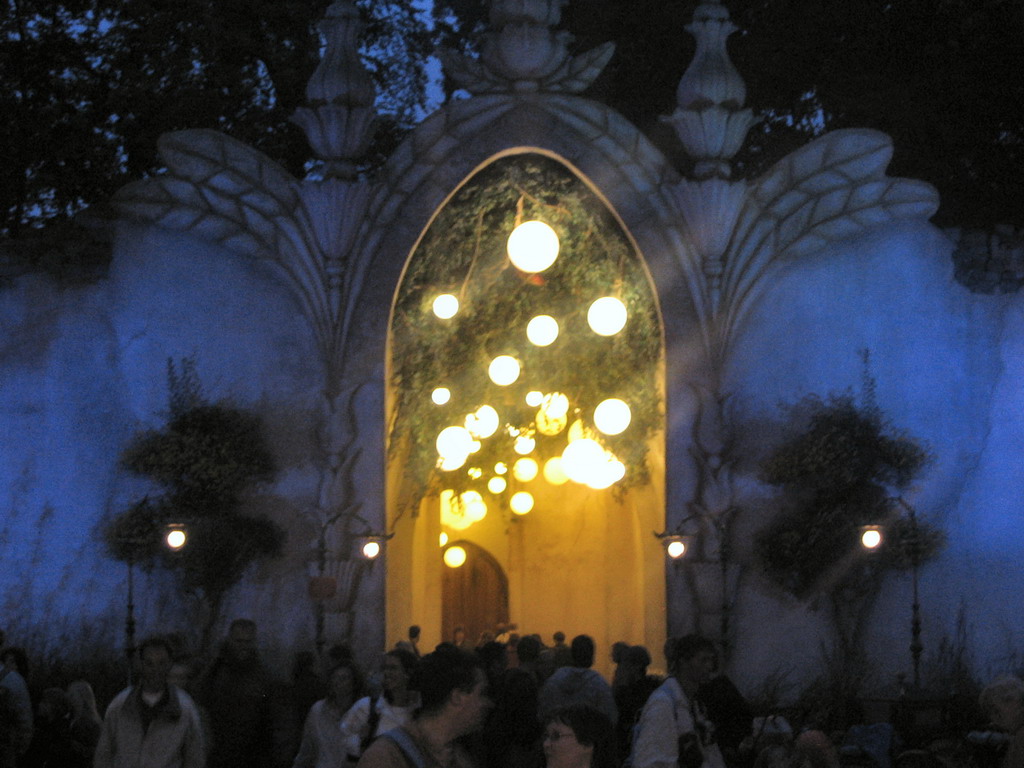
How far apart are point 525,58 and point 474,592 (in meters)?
10.9

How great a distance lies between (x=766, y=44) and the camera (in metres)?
21.2

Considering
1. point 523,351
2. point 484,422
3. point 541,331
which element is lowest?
point 484,422

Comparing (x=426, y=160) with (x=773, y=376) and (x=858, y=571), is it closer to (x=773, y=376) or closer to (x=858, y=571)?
(x=773, y=376)

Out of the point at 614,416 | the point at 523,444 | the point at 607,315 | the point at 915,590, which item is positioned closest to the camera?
the point at 607,315

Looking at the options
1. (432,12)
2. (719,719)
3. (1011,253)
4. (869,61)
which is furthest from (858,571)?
(432,12)

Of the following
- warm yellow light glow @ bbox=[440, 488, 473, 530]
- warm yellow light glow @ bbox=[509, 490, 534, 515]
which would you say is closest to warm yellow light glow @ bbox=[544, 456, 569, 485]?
warm yellow light glow @ bbox=[440, 488, 473, 530]

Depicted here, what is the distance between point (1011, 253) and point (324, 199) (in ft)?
22.4


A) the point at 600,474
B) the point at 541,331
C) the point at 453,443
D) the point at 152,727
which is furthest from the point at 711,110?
the point at 152,727

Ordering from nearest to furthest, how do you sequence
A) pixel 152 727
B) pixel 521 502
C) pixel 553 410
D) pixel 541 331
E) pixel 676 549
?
pixel 152 727, pixel 541 331, pixel 676 549, pixel 553 410, pixel 521 502

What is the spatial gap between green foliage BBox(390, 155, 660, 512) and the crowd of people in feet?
20.4

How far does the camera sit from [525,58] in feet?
50.0

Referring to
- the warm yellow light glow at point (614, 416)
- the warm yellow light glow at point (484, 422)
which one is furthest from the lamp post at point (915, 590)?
the warm yellow light glow at point (484, 422)

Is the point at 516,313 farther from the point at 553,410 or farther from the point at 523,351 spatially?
the point at 553,410

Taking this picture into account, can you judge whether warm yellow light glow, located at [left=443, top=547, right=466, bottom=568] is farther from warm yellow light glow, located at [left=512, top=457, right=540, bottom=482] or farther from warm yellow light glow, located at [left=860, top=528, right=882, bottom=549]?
warm yellow light glow, located at [left=860, top=528, right=882, bottom=549]
